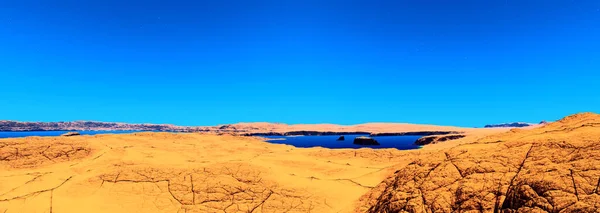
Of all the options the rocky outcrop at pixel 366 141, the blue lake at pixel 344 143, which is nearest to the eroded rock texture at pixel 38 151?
the blue lake at pixel 344 143

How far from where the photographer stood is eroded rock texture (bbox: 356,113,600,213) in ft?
18.3

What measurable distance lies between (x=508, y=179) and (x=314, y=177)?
7597mm

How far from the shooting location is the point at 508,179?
6.73 meters

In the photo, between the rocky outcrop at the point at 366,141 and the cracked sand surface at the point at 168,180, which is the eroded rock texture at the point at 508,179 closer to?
the cracked sand surface at the point at 168,180

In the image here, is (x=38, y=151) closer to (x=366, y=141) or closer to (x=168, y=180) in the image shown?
(x=168, y=180)

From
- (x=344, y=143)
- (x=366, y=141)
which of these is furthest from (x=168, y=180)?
(x=344, y=143)

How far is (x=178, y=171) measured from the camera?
41.1ft

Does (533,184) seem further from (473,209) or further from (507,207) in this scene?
(473,209)

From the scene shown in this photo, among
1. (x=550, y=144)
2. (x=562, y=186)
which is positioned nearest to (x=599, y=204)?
(x=562, y=186)

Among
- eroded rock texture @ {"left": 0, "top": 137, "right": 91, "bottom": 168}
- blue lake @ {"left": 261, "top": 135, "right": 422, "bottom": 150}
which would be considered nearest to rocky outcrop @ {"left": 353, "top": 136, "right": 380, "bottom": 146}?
blue lake @ {"left": 261, "top": 135, "right": 422, "bottom": 150}

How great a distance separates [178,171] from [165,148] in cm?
788

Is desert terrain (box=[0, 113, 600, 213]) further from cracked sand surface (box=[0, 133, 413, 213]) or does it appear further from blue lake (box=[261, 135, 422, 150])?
blue lake (box=[261, 135, 422, 150])

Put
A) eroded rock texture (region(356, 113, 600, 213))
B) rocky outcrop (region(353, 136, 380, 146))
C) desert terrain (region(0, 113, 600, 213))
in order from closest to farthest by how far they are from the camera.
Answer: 1. eroded rock texture (region(356, 113, 600, 213))
2. desert terrain (region(0, 113, 600, 213))
3. rocky outcrop (region(353, 136, 380, 146))

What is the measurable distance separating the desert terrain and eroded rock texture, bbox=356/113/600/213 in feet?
0.08
